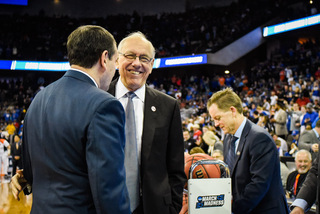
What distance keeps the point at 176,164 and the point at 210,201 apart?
33 cm

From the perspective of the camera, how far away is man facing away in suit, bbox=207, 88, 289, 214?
225 cm

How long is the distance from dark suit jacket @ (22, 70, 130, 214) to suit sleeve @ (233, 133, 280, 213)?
1.03 meters

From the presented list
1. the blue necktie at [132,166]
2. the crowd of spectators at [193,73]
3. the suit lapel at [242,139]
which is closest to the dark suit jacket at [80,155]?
the blue necktie at [132,166]

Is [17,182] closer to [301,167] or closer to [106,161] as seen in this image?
[106,161]

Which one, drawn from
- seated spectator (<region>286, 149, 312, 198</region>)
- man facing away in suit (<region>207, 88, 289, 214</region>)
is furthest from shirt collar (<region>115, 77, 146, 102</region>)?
seated spectator (<region>286, 149, 312, 198</region>)

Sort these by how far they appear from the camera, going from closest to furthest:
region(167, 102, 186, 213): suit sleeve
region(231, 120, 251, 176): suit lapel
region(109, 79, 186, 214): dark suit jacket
Answer: region(109, 79, 186, 214): dark suit jacket
region(167, 102, 186, 213): suit sleeve
region(231, 120, 251, 176): suit lapel

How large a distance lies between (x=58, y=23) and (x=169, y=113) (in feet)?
89.9

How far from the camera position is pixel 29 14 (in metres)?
28.1

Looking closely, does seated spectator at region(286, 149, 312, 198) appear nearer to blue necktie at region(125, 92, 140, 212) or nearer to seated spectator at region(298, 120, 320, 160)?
seated spectator at region(298, 120, 320, 160)

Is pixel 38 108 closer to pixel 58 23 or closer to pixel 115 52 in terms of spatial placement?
pixel 115 52

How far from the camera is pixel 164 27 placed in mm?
25609

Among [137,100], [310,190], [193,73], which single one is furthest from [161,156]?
[193,73]

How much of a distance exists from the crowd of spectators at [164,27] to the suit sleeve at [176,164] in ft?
64.6

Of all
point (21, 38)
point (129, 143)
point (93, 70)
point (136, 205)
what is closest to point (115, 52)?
point (93, 70)
